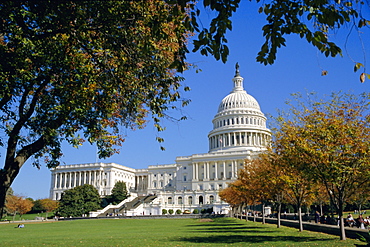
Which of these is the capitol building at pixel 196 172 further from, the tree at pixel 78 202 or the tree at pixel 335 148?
the tree at pixel 335 148

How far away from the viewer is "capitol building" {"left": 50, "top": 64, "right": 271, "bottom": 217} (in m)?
114

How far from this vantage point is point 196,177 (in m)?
128

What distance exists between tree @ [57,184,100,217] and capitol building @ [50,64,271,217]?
127 inches

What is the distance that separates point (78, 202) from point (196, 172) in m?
44.8

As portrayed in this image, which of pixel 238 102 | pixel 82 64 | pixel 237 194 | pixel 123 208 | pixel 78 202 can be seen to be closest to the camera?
pixel 82 64

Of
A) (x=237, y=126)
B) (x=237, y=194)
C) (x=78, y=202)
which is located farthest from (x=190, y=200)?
(x=237, y=194)

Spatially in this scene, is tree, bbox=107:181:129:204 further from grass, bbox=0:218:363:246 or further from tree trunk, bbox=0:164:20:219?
tree trunk, bbox=0:164:20:219

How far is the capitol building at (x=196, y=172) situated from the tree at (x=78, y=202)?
324 cm

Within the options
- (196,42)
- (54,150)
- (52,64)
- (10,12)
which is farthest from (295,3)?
(54,150)

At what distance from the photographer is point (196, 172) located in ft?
422

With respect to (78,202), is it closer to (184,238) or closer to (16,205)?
(16,205)

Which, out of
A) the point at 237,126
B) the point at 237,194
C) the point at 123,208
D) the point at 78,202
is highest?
the point at 237,126

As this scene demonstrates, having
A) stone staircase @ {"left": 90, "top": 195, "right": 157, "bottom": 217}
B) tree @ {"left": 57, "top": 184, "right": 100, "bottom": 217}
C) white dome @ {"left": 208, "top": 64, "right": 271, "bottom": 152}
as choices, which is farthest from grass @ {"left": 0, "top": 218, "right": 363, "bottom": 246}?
white dome @ {"left": 208, "top": 64, "right": 271, "bottom": 152}

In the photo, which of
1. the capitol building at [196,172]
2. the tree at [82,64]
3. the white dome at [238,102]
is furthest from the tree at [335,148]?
the white dome at [238,102]
